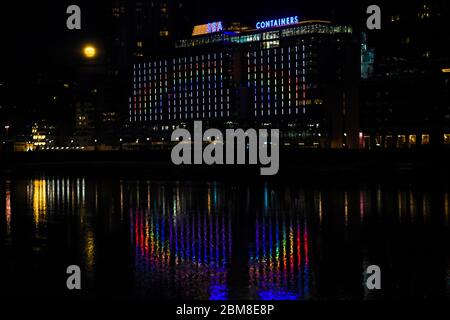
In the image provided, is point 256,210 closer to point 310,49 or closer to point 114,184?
point 114,184

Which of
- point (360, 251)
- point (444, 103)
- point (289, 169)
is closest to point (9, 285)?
point (360, 251)

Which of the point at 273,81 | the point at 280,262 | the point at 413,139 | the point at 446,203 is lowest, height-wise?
the point at 280,262

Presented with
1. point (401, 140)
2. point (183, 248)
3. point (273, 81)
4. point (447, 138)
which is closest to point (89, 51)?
point (183, 248)

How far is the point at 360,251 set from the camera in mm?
24203

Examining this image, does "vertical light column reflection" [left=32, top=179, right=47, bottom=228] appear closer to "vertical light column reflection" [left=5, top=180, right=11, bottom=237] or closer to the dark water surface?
the dark water surface

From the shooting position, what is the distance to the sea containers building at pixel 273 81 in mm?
164125

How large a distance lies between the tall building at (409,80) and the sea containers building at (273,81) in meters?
5.45

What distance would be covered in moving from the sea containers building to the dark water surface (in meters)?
120

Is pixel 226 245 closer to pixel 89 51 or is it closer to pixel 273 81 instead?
pixel 89 51

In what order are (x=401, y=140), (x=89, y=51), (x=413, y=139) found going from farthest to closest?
(x=401, y=140) → (x=413, y=139) → (x=89, y=51)

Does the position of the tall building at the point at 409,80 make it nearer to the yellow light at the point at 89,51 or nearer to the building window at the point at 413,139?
the building window at the point at 413,139

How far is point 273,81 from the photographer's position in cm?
17750

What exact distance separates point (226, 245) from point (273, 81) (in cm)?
15364

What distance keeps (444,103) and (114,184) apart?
102 m
